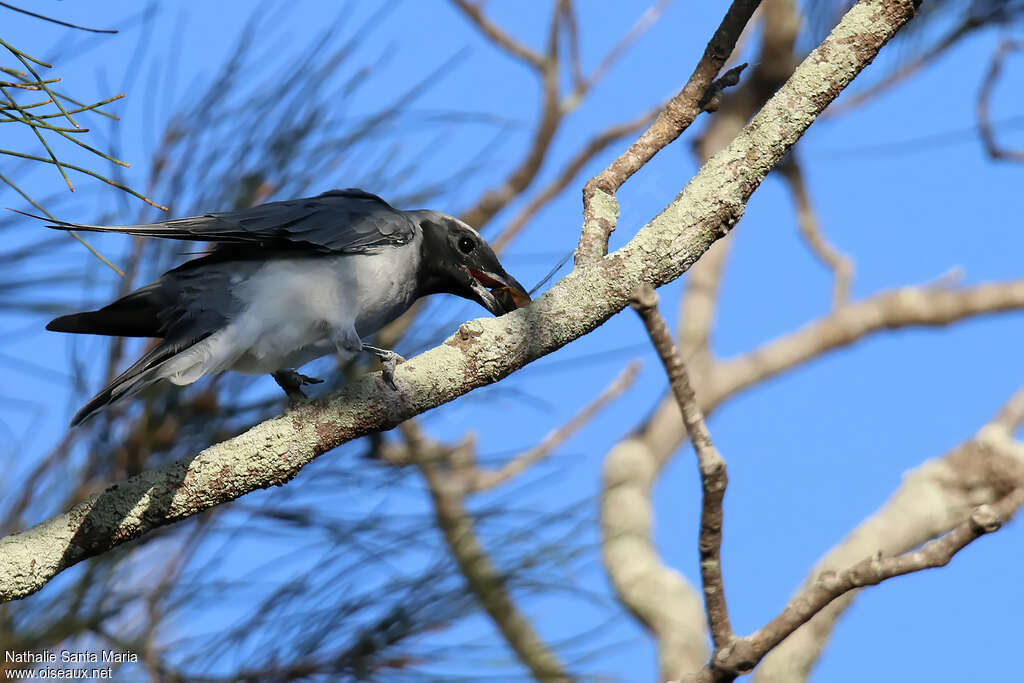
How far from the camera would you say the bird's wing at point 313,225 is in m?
2.30

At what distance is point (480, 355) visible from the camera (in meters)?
1.74

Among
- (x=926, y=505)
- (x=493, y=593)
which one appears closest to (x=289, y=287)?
(x=493, y=593)

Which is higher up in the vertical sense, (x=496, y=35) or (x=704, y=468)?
(x=496, y=35)

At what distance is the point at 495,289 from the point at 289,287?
610 millimetres

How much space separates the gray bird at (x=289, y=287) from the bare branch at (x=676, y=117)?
1.87 feet

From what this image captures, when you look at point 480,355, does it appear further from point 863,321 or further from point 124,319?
point 863,321

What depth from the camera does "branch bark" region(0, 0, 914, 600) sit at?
1661 mm

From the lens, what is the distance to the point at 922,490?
4.03 metres

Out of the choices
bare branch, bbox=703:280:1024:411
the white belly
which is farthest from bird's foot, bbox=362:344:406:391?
bare branch, bbox=703:280:1024:411

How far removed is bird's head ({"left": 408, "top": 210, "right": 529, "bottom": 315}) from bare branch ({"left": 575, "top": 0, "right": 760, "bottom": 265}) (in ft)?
2.43

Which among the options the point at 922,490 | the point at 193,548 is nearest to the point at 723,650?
the point at 193,548

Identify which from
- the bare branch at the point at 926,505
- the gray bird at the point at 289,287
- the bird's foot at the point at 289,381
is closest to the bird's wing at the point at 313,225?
the gray bird at the point at 289,287

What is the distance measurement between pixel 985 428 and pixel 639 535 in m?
1.42

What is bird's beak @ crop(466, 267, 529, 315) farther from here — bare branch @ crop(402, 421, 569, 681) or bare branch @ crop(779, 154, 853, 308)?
bare branch @ crop(779, 154, 853, 308)
